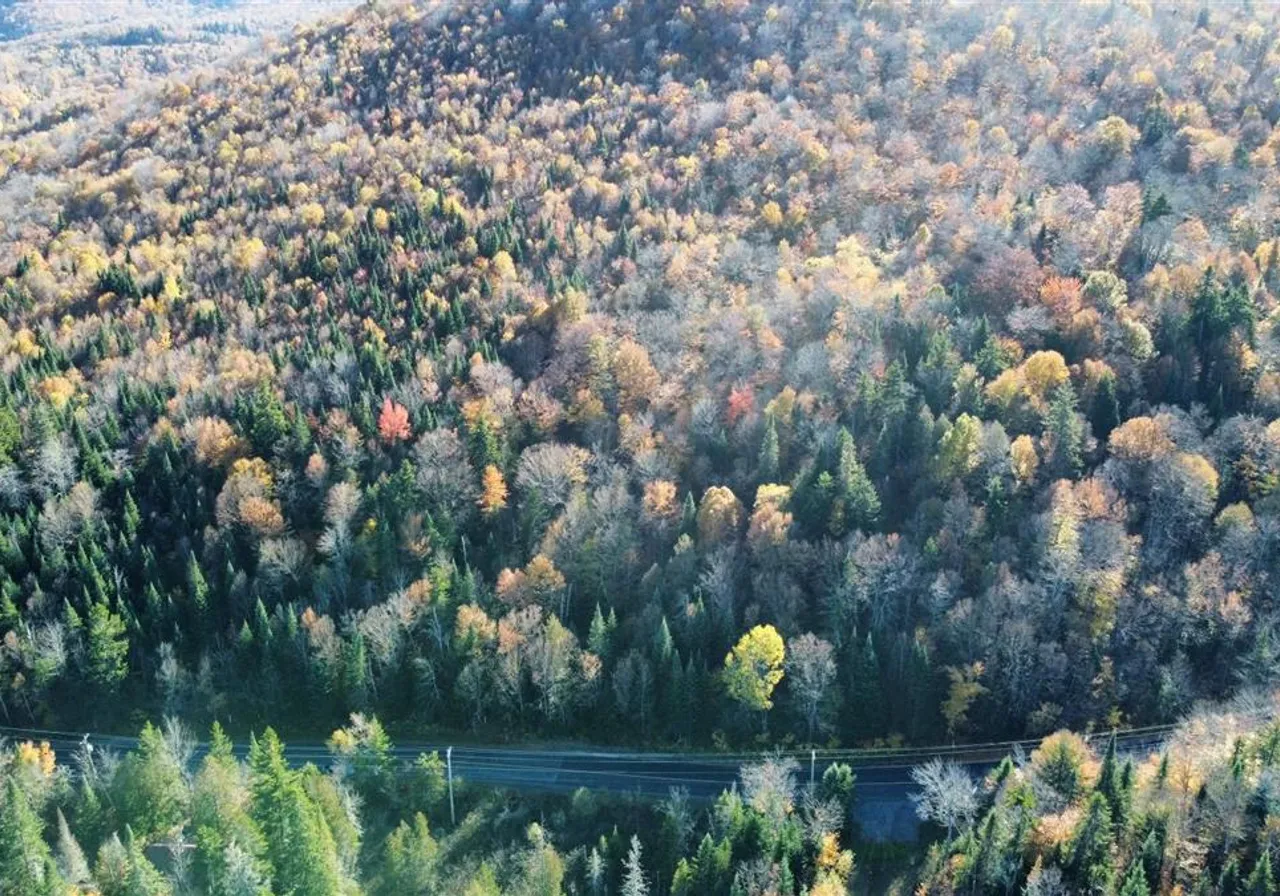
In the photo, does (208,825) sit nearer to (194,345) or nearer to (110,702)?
(110,702)

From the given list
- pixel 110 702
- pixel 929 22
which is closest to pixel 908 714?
pixel 110 702

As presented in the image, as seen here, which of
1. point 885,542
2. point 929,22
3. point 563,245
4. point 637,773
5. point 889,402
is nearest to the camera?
point 637,773

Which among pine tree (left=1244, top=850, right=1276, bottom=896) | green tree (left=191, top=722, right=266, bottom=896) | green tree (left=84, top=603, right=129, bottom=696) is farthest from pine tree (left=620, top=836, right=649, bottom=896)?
green tree (left=84, top=603, right=129, bottom=696)

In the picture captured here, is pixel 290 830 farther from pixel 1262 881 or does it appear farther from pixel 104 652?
pixel 1262 881

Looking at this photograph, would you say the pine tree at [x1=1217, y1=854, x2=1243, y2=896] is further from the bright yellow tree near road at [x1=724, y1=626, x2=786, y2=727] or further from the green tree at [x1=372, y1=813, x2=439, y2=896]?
the green tree at [x1=372, y1=813, x2=439, y2=896]

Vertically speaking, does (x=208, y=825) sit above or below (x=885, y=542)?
below

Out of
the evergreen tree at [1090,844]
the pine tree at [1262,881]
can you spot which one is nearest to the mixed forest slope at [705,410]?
the evergreen tree at [1090,844]

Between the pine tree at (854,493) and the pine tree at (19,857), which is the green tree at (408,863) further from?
the pine tree at (854,493)

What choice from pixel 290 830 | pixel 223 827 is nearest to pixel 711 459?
pixel 290 830
